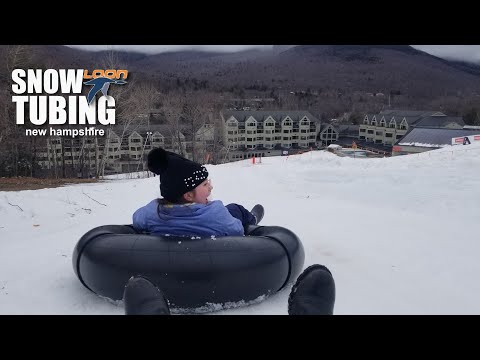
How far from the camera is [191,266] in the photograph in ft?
7.27

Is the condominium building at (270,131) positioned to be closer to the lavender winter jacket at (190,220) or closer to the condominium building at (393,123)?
the condominium building at (393,123)

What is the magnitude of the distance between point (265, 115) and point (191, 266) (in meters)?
39.7

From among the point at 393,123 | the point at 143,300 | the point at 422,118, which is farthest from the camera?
the point at 393,123

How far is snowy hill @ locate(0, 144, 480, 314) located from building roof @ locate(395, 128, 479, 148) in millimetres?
20550

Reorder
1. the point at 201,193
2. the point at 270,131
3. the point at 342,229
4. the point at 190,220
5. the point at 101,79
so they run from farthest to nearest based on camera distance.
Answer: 1. the point at 270,131
2. the point at 101,79
3. the point at 342,229
4. the point at 201,193
5. the point at 190,220

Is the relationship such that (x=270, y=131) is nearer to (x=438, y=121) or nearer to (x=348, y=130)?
(x=348, y=130)

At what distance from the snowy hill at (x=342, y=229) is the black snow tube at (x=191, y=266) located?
157 millimetres

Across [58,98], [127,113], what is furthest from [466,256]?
[127,113]

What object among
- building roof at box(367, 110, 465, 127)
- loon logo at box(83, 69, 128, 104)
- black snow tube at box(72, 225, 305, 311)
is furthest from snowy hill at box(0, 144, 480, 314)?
building roof at box(367, 110, 465, 127)

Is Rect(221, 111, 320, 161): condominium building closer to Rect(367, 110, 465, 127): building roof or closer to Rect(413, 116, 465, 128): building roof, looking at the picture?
Rect(367, 110, 465, 127): building roof

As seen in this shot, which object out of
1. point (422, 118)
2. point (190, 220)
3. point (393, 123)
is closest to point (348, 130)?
point (393, 123)

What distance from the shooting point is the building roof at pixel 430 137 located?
26484 millimetres

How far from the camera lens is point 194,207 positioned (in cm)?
247

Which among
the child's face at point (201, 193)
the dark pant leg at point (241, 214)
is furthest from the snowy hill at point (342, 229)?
the child's face at point (201, 193)
